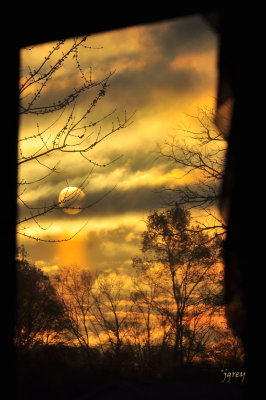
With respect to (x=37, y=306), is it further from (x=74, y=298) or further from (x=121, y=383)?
(x=121, y=383)

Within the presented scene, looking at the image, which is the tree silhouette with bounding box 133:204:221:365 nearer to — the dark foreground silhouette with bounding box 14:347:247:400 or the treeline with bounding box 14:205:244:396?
the treeline with bounding box 14:205:244:396

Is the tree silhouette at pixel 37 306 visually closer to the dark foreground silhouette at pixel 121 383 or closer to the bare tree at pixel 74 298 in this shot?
the bare tree at pixel 74 298

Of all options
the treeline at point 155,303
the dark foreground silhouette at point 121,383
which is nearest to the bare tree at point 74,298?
the treeline at point 155,303

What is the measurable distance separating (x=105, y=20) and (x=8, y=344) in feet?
4.53

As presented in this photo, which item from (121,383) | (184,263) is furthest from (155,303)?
(121,383)

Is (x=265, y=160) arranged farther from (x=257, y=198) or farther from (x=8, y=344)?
(x=8, y=344)

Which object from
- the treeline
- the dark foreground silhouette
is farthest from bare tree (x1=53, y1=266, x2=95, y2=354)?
the dark foreground silhouette

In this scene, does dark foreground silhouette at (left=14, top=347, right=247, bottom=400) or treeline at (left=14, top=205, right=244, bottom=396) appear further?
treeline at (left=14, top=205, right=244, bottom=396)

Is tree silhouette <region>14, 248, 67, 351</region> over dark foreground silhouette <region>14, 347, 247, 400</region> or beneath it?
over

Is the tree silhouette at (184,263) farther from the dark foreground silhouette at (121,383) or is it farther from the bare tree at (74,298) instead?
the dark foreground silhouette at (121,383)

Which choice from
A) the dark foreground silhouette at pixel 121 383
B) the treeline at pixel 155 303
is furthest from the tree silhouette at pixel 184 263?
the dark foreground silhouette at pixel 121 383

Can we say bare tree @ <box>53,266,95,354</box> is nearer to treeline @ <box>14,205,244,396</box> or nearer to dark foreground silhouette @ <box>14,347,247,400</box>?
treeline @ <box>14,205,244,396</box>

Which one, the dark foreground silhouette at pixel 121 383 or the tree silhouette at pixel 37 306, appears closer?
the dark foreground silhouette at pixel 121 383

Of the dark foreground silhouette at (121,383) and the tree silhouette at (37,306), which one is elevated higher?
the tree silhouette at (37,306)
